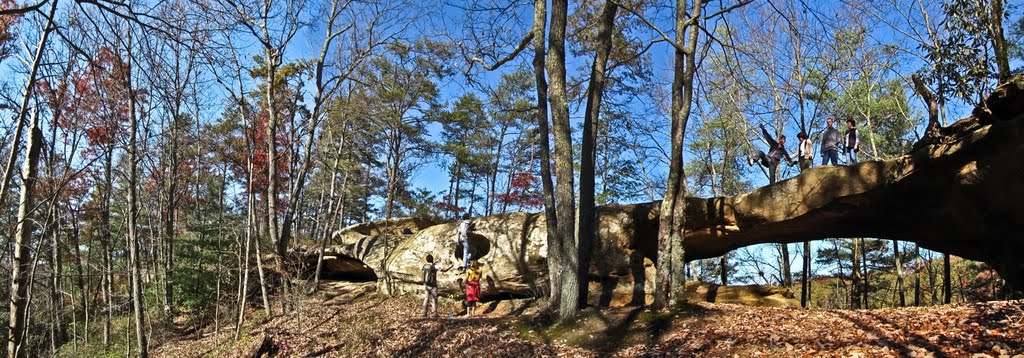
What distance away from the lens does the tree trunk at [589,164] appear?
29.9 ft

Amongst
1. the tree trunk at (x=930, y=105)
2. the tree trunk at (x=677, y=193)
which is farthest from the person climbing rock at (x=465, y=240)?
the tree trunk at (x=930, y=105)

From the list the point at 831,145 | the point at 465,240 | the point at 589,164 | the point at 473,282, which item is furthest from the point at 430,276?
the point at 831,145

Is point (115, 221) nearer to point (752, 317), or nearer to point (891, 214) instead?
point (752, 317)

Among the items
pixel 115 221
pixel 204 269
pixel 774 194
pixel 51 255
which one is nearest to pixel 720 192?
pixel 774 194

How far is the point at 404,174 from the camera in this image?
87.6 feet

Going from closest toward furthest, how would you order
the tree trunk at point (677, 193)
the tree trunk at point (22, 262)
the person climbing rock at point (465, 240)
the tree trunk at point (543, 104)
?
the tree trunk at point (22, 262)
the tree trunk at point (677, 193)
the tree trunk at point (543, 104)
the person climbing rock at point (465, 240)

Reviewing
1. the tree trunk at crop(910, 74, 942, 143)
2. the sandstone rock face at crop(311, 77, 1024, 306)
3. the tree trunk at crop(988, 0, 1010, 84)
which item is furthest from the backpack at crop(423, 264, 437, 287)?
the tree trunk at crop(988, 0, 1010, 84)

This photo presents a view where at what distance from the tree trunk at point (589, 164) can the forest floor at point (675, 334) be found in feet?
2.98

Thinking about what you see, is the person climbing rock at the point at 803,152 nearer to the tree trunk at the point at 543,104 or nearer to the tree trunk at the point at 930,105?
the tree trunk at the point at 930,105

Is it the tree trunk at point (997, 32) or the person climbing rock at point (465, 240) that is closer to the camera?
the tree trunk at point (997, 32)

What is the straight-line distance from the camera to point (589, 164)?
952cm

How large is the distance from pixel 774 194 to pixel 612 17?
4.95 meters

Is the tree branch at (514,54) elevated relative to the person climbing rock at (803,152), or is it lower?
elevated

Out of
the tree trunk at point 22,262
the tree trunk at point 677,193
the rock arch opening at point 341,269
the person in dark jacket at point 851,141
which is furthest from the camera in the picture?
the rock arch opening at point 341,269
